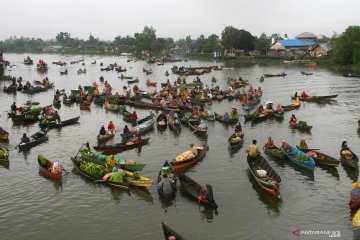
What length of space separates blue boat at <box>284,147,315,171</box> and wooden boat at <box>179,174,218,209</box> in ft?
29.8

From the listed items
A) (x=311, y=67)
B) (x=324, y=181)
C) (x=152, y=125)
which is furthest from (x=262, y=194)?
(x=311, y=67)

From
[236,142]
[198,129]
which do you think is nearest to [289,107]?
[198,129]

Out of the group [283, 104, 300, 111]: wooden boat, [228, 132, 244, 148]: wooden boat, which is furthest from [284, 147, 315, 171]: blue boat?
[283, 104, 300, 111]: wooden boat

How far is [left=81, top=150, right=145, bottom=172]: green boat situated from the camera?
2628cm

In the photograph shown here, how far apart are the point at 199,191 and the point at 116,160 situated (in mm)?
7887

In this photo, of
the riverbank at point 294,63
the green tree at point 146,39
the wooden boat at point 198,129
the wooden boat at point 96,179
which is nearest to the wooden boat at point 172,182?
the wooden boat at point 96,179

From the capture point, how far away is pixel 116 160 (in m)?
27.1

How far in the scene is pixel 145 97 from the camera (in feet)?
189

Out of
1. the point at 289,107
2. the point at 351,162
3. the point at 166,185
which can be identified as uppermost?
the point at 289,107

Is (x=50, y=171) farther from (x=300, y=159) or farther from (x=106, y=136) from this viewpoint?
(x=300, y=159)

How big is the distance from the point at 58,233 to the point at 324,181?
18.3 meters

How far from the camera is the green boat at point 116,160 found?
2628 centimetres

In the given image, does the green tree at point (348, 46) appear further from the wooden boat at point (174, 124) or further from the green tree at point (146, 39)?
the green tree at point (146, 39)

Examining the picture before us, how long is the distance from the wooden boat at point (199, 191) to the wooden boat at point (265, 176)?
12.6 ft
